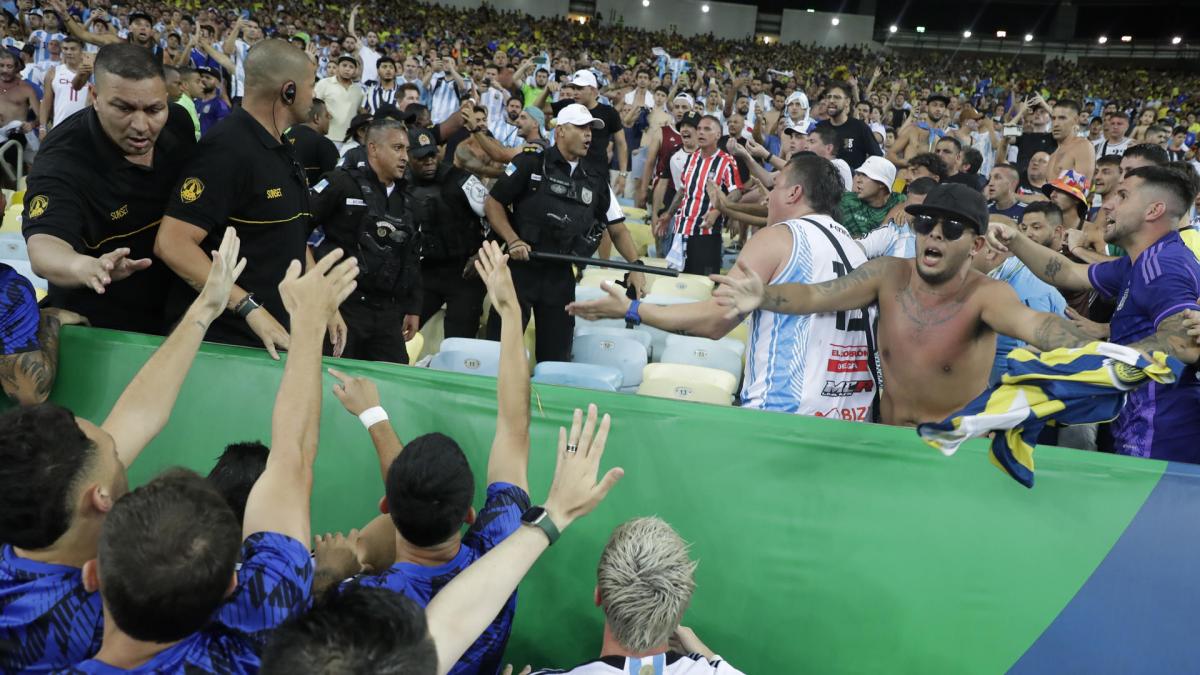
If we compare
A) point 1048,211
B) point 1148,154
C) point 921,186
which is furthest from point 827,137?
point 1148,154

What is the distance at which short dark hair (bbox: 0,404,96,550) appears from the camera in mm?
1861

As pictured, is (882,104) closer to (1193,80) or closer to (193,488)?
(193,488)

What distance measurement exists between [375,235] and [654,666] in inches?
136

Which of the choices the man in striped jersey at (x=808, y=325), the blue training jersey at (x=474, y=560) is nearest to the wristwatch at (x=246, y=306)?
the blue training jersey at (x=474, y=560)

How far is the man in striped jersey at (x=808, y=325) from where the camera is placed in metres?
3.74

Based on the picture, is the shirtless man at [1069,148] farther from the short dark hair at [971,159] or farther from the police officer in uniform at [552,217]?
the police officer in uniform at [552,217]

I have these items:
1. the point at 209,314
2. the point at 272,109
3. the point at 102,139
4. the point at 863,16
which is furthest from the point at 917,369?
the point at 863,16

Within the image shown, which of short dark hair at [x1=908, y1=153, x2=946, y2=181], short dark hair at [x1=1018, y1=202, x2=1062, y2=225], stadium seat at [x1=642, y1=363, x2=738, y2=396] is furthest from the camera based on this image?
short dark hair at [x1=908, y1=153, x2=946, y2=181]

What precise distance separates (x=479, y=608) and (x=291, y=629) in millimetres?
486

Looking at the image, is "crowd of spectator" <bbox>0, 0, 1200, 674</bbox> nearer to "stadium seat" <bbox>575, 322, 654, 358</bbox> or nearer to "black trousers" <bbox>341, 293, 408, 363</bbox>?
"black trousers" <bbox>341, 293, 408, 363</bbox>

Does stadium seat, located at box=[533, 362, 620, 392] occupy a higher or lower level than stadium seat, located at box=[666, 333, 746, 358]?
higher

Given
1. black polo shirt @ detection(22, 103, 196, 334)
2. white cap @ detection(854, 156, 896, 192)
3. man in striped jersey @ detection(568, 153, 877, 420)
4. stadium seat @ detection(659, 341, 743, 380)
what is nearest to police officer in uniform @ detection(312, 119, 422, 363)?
black polo shirt @ detection(22, 103, 196, 334)

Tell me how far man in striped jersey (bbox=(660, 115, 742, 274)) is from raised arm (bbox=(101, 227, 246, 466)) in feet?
20.5

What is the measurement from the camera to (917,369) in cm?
358
